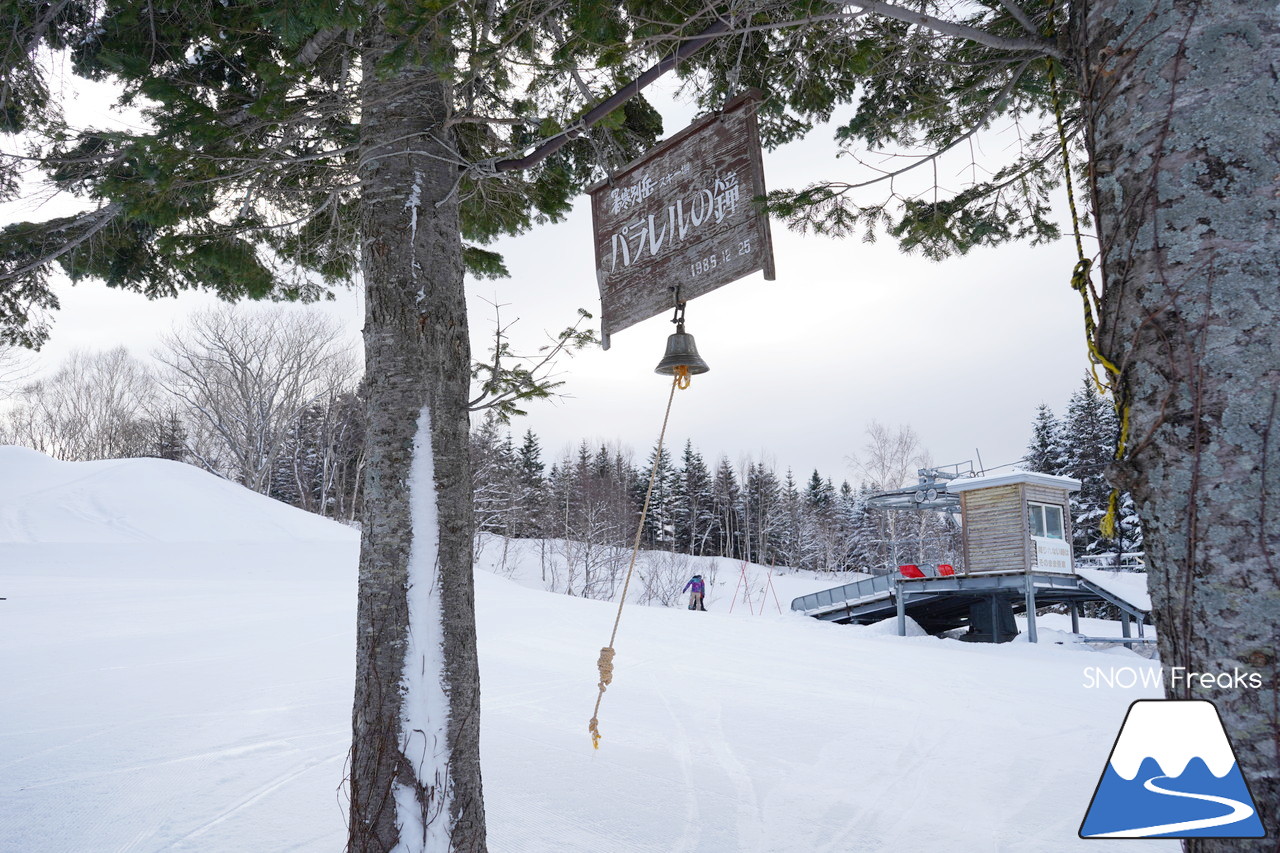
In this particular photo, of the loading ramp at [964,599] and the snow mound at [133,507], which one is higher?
the snow mound at [133,507]

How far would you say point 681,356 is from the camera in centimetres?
318

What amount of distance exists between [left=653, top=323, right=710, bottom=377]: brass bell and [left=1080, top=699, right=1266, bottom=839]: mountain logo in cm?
Result: 213

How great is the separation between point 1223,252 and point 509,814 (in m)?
4.12

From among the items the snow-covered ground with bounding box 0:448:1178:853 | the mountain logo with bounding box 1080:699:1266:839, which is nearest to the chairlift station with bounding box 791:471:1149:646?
the snow-covered ground with bounding box 0:448:1178:853

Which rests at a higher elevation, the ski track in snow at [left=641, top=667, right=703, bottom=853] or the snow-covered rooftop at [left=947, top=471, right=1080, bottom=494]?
the snow-covered rooftop at [left=947, top=471, right=1080, bottom=494]

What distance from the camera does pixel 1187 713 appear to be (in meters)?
1.39

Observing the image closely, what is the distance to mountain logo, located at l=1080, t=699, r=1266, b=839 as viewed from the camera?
132cm

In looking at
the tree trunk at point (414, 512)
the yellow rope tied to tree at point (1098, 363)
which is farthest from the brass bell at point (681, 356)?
the yellow rope tied to tree at point (1098, 363)

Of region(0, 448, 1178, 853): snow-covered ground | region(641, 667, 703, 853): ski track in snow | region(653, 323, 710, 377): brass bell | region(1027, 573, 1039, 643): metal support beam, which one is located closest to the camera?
region(653, 323, 710, 377): brass bell

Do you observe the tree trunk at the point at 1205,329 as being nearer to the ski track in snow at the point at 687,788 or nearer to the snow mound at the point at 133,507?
the ski track in snow at the point at 687,788

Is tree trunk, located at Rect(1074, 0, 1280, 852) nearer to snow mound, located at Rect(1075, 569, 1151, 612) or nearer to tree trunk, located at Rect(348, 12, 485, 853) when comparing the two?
tree trunk, located at Rect(348, 12, 485, 853)

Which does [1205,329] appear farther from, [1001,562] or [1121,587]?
[1121,587]

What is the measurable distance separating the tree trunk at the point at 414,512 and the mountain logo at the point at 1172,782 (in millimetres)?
2350

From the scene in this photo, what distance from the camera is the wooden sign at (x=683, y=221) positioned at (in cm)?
283
